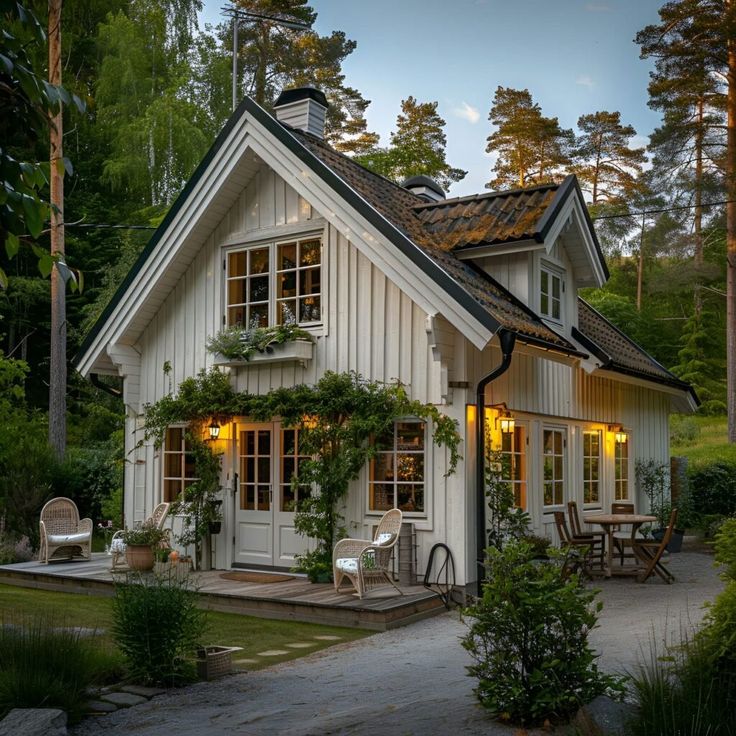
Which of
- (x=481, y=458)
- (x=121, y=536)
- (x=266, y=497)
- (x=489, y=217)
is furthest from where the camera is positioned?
(x=489, y=217)

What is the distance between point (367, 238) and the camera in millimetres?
11062

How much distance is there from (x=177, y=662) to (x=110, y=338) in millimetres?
→ 7827

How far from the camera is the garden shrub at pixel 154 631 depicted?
6520 mm

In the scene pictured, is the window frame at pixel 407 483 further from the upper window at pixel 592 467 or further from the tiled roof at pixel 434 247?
the upper window at pixel 592 467

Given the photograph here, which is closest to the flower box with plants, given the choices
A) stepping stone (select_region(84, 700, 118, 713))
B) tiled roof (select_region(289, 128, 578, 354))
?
tiled roof (select_region(289, 128, 578, 354))

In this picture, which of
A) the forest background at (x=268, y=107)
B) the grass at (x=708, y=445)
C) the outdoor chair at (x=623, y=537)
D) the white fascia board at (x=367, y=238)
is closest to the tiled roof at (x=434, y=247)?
the white fascia board at (x=367, y=238)

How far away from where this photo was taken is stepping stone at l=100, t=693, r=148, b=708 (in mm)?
6102

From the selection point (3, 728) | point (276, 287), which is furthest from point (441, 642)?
point (276, 287)

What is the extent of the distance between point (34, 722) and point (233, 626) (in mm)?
4327

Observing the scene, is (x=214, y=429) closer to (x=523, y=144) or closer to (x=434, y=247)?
(x=434, y=247)

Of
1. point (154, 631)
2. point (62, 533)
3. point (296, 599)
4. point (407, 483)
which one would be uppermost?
point (407, 483)

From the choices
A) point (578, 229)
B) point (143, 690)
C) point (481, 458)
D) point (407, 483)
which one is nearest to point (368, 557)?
point (407, 483)

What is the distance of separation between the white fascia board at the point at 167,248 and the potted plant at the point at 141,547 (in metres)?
3.33

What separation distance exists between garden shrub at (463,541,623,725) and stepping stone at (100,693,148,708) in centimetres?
245
